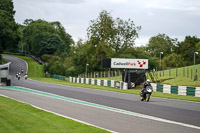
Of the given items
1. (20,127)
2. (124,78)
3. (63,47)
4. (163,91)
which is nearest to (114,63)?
(124,78)

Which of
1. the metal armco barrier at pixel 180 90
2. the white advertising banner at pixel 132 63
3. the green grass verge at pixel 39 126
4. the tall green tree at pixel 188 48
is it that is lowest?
the green grass verge at pixel 39 126

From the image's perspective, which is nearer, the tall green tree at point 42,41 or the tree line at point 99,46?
the tree line at point 99,46

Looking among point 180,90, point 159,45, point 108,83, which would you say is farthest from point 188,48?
point 180,90

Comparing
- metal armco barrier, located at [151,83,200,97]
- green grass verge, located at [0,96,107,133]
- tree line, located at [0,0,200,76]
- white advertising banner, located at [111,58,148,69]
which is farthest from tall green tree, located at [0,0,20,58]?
green grass verge, located at [0,96,107,133]

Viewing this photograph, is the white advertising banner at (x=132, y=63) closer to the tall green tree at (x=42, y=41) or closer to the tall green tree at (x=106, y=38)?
the tall green tree at (x=106, y=38)

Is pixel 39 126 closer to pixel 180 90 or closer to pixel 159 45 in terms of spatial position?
pixel 180 90

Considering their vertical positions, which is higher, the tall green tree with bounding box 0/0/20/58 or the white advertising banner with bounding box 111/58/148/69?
the tall green tree with bounding box 0/0/20/58

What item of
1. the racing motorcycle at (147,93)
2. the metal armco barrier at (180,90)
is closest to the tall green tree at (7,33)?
the metal armco barrier at (180,90)

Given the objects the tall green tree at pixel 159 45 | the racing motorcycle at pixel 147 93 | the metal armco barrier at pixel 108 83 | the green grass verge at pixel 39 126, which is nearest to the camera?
the green grass verge at pixel 39 126

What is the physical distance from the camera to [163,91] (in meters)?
33.4

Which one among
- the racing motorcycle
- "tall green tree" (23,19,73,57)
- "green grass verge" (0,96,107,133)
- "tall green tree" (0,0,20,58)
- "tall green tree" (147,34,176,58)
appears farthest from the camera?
"tall green tree" (147,34,176,58)

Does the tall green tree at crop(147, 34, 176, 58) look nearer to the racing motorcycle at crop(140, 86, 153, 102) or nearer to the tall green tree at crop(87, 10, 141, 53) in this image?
the tall green tree at crop(87, 10, 141, 53)

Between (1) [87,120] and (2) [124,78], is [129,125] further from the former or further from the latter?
(2) [124,78]

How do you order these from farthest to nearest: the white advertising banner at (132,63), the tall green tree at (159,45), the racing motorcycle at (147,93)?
the tall green tree at (159,45)
the white advertising banner at (132,63)
the racing motorcycle at (147,93)
